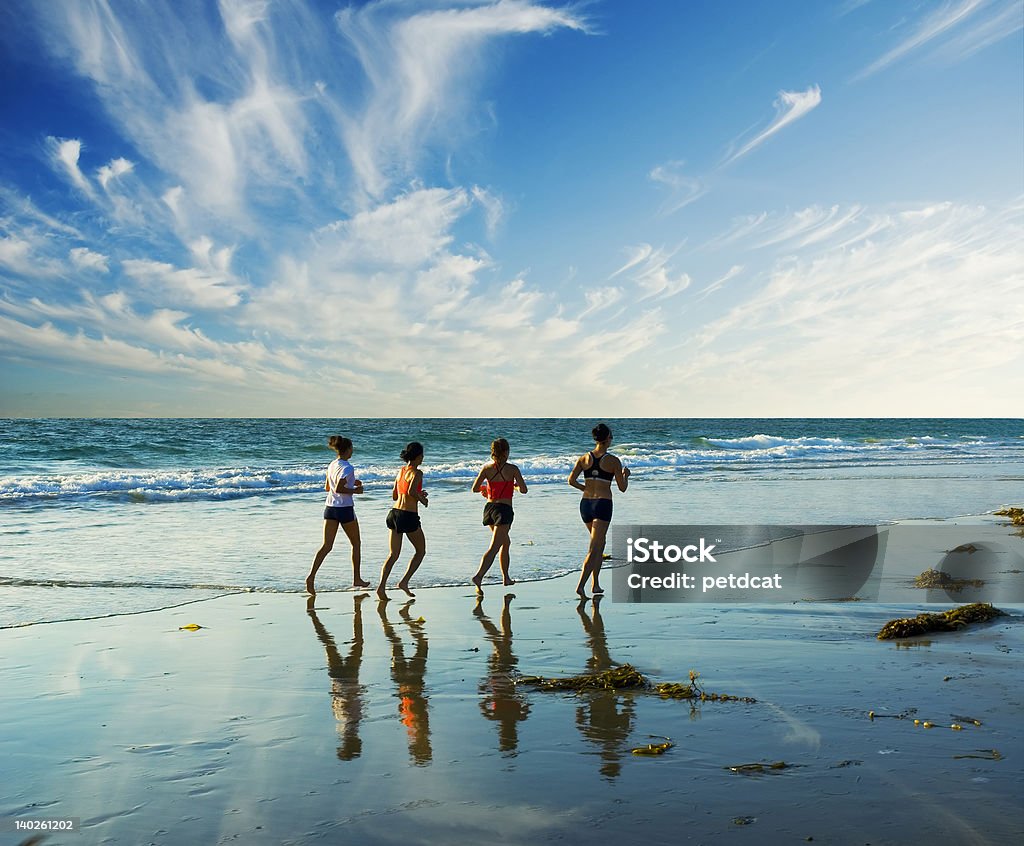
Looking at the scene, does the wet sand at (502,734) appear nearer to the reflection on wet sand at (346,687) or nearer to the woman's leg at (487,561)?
the reflection on wet sand at (346,687)

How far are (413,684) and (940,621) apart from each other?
4.69 m

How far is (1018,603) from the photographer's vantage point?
837cm

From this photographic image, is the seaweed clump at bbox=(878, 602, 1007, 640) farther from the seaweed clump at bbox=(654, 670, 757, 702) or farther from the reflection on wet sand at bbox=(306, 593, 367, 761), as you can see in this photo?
the reflection on wet sand at bbox=(306, 593, 367, 761)

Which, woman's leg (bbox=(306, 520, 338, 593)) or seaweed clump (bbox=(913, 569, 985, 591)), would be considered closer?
seaweed clump (bbox=(913, 569, 985, 591))

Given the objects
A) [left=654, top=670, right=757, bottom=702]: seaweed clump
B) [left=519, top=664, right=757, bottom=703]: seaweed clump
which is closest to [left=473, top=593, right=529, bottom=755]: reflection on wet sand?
[left=519, top=664, right=757, bottom=703]: seaweed clump

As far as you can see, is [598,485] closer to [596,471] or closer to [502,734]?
[596,471]

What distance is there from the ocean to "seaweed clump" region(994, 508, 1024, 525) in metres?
0.97

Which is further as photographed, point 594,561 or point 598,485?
point 598,485

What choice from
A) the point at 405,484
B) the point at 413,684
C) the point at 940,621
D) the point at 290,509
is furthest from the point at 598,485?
the point at 290,509

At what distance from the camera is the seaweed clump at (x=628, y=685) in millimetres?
5379

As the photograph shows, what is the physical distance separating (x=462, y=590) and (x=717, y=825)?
6638 millimetres

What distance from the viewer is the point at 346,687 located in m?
5.87

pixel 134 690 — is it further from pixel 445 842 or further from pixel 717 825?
pixel 717 825

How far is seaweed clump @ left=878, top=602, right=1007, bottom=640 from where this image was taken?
7066mm
